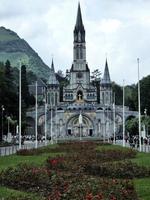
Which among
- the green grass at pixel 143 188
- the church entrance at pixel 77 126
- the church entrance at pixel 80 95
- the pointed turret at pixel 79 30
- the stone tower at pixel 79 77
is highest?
the pointed turret at pixel 79 30

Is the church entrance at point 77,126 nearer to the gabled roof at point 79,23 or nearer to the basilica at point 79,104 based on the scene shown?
the basilica at point 79,104

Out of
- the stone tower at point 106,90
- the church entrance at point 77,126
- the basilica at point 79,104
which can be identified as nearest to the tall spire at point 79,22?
the basilica at point 79,104

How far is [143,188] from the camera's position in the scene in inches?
605

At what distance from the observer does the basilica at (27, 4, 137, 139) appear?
135m

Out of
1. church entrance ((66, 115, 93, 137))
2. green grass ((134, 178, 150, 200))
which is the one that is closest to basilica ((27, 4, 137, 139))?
church entrance ((66, 115, 93, 137))

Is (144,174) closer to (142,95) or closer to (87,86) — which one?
(142,95)

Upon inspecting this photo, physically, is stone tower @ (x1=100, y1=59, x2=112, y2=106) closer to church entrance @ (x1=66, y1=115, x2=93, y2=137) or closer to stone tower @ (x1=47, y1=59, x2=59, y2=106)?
church entrance @ (x1=66, y1=115, x2=93, y2=137)

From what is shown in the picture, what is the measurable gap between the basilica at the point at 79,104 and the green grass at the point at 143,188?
11154 centimetres

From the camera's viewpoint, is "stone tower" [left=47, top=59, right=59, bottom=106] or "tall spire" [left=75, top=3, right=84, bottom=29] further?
"tall spire" [left=75, top=3, right=84, bottom=29]

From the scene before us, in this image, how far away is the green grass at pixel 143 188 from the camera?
1396 centimetres

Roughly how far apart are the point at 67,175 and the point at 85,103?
128919 millimetres

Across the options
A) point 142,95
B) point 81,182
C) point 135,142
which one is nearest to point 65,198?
point 81,182

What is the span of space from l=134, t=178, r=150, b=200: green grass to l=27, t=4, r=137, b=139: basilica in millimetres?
111535

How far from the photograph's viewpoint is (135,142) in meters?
56.9
